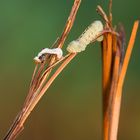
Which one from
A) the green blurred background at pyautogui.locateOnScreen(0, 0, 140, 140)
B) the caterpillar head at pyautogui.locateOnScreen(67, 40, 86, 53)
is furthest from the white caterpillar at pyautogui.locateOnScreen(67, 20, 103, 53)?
the green blurred background at pyautogui.locateOnScreen(0, 0, 140, 140)

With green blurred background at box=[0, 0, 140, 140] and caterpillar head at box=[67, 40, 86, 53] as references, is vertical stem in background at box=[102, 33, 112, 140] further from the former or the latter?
green blurred background at box=[0, 0, 140, 140]

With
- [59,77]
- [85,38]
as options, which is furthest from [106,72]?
[59,77]

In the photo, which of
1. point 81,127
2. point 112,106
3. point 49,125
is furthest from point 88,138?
point 112,106

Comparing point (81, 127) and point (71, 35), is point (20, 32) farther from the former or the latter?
point (81, 127)

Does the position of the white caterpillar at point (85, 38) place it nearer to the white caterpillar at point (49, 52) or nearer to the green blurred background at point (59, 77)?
the white caterpillar at point (49, 52)

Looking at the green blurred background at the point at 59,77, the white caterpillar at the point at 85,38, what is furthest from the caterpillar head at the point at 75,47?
the green blurred background at the point at 59,77

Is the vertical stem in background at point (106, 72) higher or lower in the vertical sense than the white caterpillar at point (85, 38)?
lower
